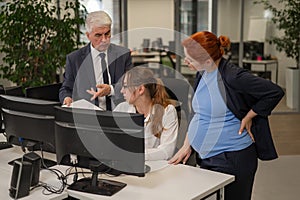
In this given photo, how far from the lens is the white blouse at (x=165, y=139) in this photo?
2.61 metres

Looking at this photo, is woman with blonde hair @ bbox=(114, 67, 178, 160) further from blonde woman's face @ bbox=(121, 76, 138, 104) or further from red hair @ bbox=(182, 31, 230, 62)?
red hair @ bbox=(182, 31, 230, 62)

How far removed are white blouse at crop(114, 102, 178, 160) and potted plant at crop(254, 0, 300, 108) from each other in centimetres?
505

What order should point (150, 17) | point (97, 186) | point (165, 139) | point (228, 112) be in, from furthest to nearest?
point (150, 17) < point (165, 139) < point (228, 112) < point (97, 186)

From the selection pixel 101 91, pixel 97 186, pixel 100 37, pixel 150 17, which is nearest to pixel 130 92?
pixel 101 91

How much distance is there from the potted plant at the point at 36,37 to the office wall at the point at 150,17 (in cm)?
323

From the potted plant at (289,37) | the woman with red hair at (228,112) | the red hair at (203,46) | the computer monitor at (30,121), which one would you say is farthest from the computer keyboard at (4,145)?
the potted plant at (289,37)

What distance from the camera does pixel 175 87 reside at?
128 inches

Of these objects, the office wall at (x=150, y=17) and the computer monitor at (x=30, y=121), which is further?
the office wall at (x=150, y=17)

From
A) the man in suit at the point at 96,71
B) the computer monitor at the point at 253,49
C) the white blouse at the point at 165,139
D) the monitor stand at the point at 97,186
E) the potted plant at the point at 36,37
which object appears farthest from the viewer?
the computer monitor at the point at 253,49

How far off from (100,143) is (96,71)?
118cm

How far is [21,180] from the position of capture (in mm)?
2104

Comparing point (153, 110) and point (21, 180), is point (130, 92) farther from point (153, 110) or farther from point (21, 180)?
point (21, 180)

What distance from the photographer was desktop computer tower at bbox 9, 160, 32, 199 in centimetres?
211

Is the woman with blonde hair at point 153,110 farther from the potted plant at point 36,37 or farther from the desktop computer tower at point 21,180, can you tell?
the potted plant at point 36,37
